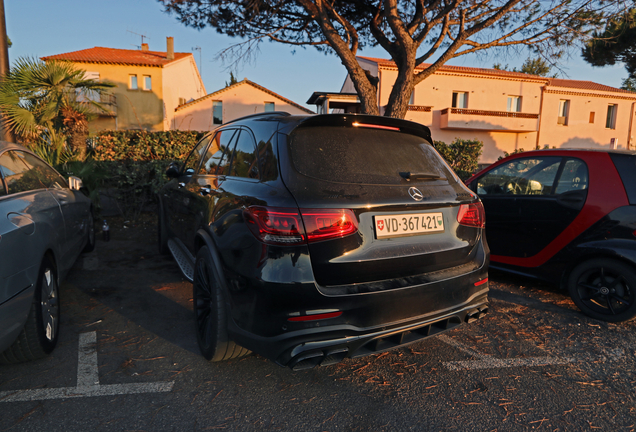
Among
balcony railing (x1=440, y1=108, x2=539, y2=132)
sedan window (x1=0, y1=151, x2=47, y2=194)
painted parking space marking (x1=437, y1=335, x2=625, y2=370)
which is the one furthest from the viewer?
balcony railing (x1=440, y1=108, x2=539, y2=132)

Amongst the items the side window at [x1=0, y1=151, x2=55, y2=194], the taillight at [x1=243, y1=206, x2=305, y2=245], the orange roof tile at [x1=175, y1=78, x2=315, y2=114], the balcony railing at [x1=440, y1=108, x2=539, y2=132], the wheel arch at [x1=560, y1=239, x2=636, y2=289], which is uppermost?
the orange roof tile at [x1=175, y1=78, x2=315, y2=114]

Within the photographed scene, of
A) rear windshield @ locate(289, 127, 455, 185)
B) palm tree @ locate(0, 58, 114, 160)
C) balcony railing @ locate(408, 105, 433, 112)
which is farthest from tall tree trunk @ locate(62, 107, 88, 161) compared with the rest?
balcony railing @ locate(408, 105, 433, 112)

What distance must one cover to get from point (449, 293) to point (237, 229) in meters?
1.31

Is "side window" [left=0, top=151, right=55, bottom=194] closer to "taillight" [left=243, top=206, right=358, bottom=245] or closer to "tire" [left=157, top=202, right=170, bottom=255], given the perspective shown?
"tire" [left=157, top=202, right=170, bottom=255]

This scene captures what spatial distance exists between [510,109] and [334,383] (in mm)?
33042

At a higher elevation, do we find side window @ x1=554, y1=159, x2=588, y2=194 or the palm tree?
the palm tree

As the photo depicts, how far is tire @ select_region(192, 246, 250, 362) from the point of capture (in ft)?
8.01

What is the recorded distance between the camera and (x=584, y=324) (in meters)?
3.52

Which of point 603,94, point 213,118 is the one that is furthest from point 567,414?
point 603,94

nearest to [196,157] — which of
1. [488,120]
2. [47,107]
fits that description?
[47,107]

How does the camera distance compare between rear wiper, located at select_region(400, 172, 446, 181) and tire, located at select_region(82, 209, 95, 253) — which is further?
tire, located at select_region(82, 209, 95, 253)

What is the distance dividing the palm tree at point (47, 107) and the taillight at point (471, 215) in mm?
8386

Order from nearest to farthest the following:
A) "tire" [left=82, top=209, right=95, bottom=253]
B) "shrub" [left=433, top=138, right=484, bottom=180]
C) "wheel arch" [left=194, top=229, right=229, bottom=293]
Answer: "wheel arch" [left=194, top=229, right=229, bottom=293] → "tire" [left=82, top=209, right=95, bottom=253] → "shrub" [left=433, top=138, right=484, bottom=180]

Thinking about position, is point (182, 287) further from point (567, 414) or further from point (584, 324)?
point (584, 324)
